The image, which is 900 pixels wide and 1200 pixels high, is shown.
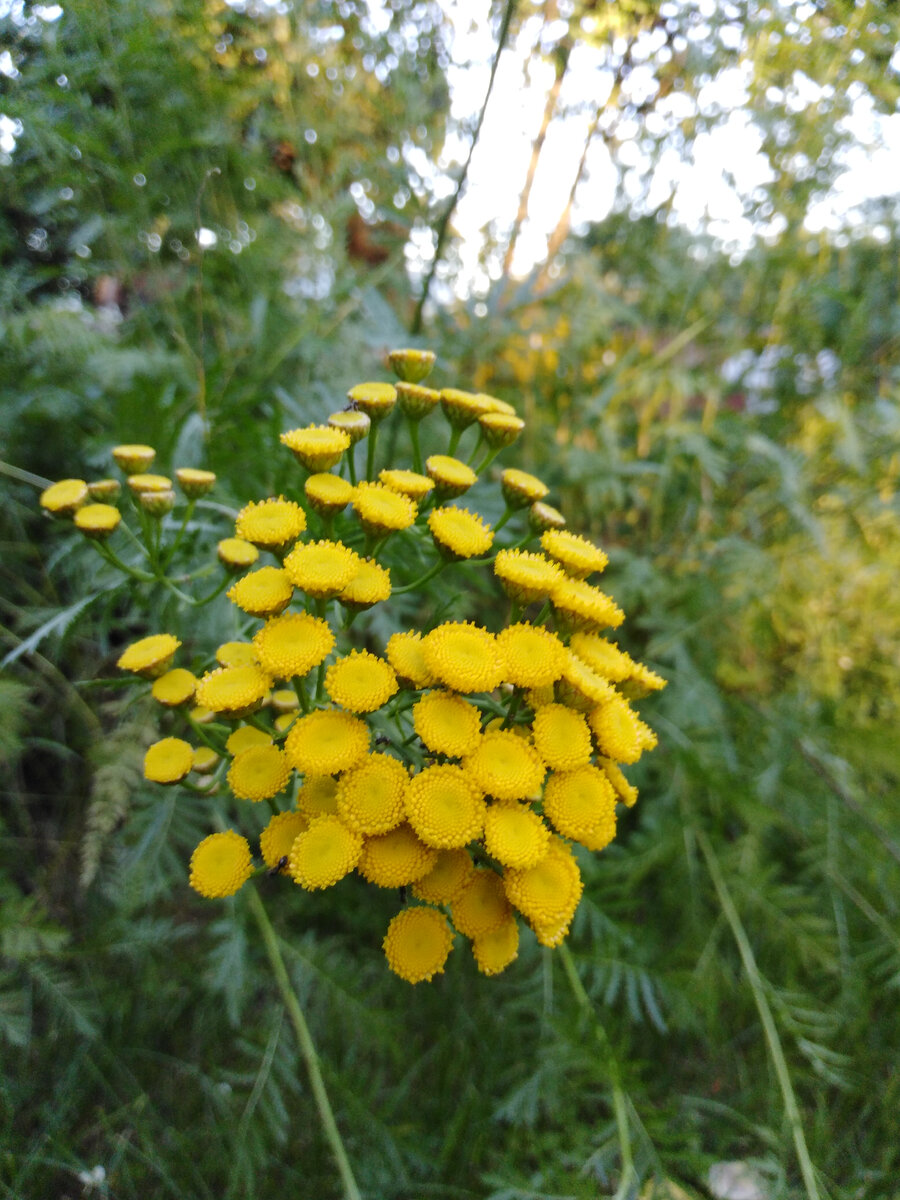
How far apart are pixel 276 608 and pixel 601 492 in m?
1.32

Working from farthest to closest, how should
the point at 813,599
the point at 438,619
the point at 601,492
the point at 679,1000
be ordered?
the point at 813,599, the point at 601,492, the point at 679,1000, the point at 438,619

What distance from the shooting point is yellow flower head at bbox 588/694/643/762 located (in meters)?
0.76

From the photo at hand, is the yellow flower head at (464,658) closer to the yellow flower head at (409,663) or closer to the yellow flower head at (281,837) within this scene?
the yellow flower head at (409,663)

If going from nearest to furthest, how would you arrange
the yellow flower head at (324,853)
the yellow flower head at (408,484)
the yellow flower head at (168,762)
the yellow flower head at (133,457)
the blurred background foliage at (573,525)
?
the yellow flower head at (324,853) → the yellow flower head at (168,762) → the yellow flower head at (408,484) → the yellow flower head at (133,457) → the blurred background foliage at (573,525)

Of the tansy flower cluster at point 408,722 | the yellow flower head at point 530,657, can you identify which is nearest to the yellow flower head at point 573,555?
the tansy flower cluster at point 408,722

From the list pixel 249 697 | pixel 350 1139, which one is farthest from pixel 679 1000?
pixel 249 697

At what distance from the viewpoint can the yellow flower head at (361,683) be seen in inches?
27.7

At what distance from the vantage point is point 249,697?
2.34 feet

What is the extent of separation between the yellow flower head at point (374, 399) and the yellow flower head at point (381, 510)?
142mm

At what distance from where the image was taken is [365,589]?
0.77 meters

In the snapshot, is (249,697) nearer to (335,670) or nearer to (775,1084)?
(335,670)

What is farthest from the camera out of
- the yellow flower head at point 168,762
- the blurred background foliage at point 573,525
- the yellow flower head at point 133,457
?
the blurred background foliage at point 573,525

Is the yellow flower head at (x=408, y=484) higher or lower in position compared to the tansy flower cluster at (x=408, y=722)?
higher

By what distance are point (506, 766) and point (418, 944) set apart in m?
0.21
